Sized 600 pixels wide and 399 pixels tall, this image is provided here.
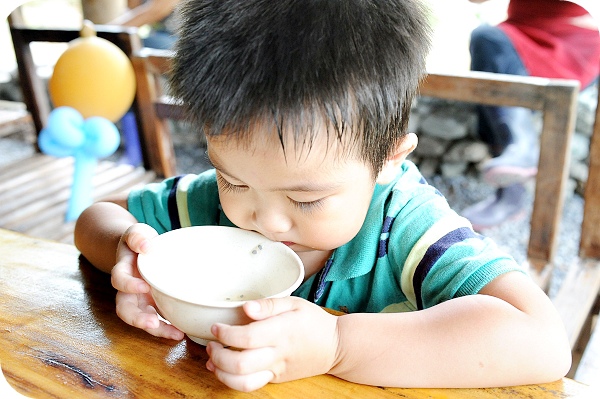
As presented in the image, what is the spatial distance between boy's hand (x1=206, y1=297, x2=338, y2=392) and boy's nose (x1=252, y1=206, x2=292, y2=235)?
188mm

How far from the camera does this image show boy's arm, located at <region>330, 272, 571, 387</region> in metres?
0.70

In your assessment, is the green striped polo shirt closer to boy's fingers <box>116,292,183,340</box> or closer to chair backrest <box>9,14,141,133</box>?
boy's fingers <box>116,292,183,340</box>

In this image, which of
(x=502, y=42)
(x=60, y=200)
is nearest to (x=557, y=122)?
(x=502, y=42)

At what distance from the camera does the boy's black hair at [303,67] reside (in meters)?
0.75

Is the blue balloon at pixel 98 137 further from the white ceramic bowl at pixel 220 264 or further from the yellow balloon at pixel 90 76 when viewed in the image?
the white ceramic bowl at pixel 220 264

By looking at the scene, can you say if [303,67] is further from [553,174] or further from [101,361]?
[553,174]

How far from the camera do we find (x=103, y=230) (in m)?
1.07

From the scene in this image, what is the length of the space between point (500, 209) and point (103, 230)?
2.29 metres

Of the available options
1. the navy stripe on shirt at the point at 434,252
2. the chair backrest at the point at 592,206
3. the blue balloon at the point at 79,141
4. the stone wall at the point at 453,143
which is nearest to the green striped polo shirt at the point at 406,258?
the navy stripe on shirt at the point at 434,252

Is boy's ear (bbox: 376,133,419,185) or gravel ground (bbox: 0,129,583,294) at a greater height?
boy's ear (bbox: 376,133,419,185)

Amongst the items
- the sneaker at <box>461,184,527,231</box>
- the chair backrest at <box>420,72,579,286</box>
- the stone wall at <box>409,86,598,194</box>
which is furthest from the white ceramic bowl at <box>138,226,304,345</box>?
the stone wall at <box>409,86,598,194</box>

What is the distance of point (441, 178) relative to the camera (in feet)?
11.8

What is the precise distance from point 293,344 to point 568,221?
2.92 m

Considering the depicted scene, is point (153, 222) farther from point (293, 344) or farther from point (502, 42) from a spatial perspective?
point (502, 42)
